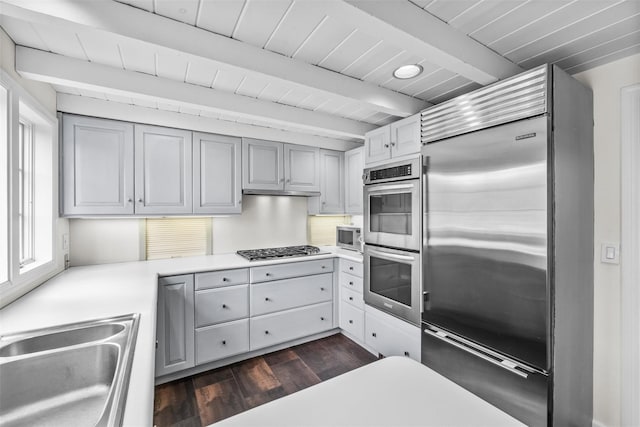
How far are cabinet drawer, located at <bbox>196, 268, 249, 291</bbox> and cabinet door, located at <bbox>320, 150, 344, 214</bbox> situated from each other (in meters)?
1.25

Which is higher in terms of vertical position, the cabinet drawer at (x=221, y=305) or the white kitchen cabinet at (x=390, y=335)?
the cabinet drawer at (x=221, y=305)

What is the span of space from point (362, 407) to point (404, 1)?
153 centimetres

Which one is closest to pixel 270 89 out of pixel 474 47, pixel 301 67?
pixel 301 67

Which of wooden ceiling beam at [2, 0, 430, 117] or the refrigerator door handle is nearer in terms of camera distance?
wooden ceiling beam at [2, 0, 430, 117]

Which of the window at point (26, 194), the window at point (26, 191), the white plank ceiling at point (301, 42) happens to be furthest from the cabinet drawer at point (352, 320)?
the window at point (26, 194)

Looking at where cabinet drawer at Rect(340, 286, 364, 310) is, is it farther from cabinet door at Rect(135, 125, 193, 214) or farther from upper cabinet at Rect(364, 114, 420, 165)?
cabinet door at Rect(135, 125, 193, 214)

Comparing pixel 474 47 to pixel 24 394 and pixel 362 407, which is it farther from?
pixel 24 394

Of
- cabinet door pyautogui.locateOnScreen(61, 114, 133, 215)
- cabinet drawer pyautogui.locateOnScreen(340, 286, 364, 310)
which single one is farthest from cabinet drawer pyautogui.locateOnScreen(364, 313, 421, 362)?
cabinet door pyautogui.locateOnScreen(61, 114, 133, 215)

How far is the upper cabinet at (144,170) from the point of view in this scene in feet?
7.39

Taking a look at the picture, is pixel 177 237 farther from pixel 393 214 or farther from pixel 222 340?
pixel 393 214

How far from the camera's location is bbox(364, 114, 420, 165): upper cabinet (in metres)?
2.26

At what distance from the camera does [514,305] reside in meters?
1.61

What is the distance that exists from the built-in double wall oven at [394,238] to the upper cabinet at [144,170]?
1.37 metres

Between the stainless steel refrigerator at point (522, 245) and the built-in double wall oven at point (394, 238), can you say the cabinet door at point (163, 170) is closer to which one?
the built-in double wall oven at point (394, 238)
